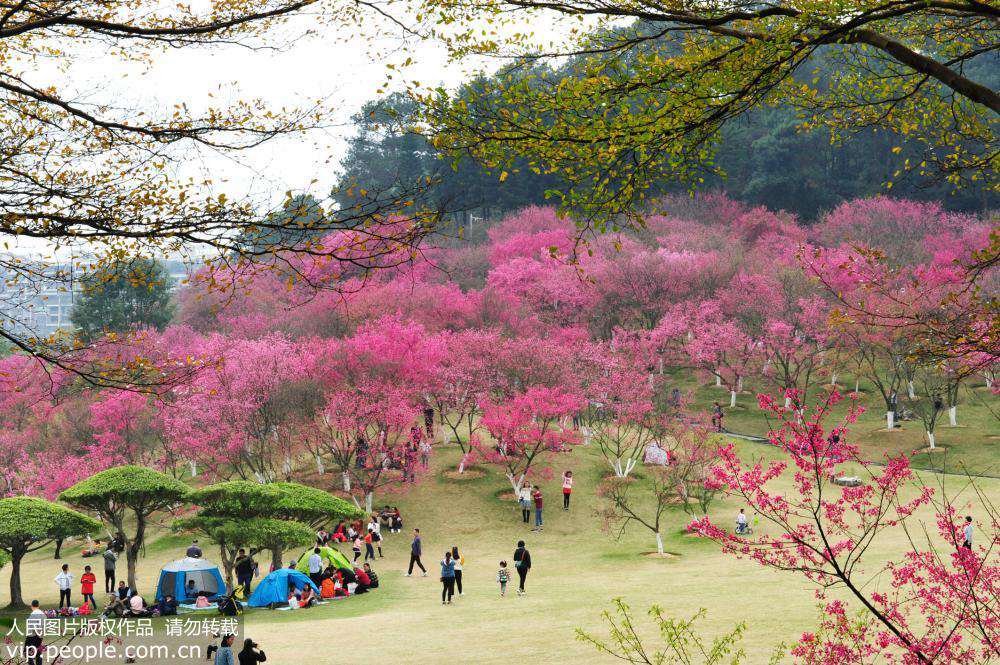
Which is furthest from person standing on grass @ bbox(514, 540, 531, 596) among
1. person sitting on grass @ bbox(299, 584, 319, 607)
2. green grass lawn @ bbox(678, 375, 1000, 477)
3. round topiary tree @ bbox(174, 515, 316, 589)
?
green grass lawn @ bbox(678, 375, 1000, 477)

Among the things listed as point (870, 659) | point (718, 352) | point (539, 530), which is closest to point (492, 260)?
point (718, 352)

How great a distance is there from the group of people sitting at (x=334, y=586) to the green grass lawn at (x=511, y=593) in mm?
597

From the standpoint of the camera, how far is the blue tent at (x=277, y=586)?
69.2 ft

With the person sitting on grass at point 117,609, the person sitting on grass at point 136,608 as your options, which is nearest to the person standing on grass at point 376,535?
the person sitting on grass at point 136,608

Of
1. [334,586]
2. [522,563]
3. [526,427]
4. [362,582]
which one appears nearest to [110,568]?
[334,586]

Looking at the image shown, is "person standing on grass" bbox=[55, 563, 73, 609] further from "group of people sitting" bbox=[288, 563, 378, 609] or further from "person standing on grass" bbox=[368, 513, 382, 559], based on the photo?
"person standing on grass" bbox=[368, 513, 382, 559]

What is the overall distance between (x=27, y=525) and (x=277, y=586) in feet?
24.1

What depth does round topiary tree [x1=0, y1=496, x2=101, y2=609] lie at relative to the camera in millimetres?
22922

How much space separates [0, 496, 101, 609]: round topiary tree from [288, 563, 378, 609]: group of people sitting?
7.14 metres

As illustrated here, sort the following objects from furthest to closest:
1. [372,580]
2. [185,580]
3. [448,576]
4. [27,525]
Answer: [372,580] < [27,525] < [185,580] < [448,576]

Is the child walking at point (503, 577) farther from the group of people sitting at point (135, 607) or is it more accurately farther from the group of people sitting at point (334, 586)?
the group of people sitting at point (135, 607)

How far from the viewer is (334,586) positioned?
22.4m

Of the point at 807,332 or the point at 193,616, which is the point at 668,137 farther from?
the point at 807,332

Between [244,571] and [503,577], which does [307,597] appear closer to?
[244,571]
